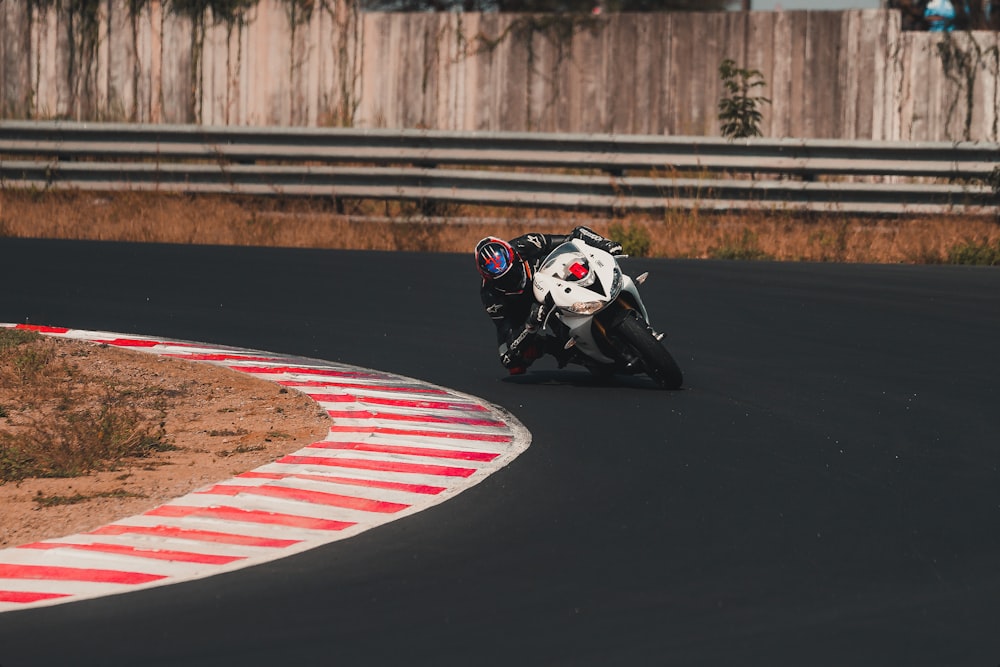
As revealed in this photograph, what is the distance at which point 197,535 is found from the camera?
707 centimetres

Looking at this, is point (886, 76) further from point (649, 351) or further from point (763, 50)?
point (649, 351)

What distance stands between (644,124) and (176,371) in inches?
440

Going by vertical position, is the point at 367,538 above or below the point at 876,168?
below

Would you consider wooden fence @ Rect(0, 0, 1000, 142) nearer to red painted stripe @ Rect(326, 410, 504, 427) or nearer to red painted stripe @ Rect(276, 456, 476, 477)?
red painted stripe @ Rect(326, 410, 504, 427)

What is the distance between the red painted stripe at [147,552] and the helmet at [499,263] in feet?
13.3

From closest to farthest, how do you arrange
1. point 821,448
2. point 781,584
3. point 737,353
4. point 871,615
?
point 871,615 < point 781,584 < point 821,448 < point 737,353

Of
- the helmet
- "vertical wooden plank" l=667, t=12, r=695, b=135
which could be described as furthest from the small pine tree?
the helmet

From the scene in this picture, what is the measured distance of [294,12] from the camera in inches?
864

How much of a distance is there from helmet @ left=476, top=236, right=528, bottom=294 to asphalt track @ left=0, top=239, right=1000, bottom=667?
28.3 inches

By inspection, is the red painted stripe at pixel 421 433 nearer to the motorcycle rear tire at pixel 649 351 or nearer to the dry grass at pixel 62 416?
the dry grass at pixel 62 416

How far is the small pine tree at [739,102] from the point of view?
793 inches

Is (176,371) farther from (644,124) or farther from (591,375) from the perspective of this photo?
(644,124)

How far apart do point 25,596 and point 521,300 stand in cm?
534

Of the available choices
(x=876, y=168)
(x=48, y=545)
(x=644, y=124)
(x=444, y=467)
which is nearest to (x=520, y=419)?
(x=444, y=467)
